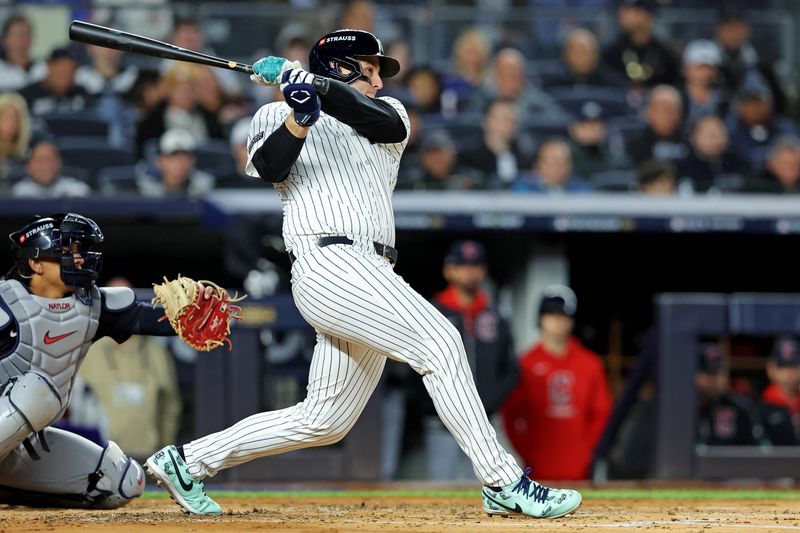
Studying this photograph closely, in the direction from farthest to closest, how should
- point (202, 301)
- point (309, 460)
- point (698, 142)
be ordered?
point (698, 142), point (309, 460), point (202, 301)

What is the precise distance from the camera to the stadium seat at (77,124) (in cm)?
852

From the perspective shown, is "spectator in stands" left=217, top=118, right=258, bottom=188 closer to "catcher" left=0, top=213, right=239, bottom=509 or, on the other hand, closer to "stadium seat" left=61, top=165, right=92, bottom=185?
"stadium seat" left=61, top=165, right=92, bottom=185

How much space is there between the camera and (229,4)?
9.31 meters

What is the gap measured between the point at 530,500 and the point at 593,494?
6.60 feet

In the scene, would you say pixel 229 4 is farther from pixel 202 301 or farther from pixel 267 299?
pixel 202 301

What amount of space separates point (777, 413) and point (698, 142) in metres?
2.52

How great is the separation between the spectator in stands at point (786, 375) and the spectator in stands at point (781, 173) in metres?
1.75

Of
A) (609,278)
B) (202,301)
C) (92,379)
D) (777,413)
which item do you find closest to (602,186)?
(609,278)

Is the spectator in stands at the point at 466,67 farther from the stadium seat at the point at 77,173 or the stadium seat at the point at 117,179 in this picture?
the stadium seat at the point at 77,173

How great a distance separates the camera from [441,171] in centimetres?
827

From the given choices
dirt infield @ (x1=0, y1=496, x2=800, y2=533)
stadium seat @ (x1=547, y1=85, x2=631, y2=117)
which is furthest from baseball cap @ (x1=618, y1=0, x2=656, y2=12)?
dirt infield @ (x1=0, y1=496, x2=800, y2=533)

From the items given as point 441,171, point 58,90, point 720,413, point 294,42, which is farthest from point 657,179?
point 58,90

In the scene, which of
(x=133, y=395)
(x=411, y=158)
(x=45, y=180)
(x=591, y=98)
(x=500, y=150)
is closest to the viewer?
(x=133, y=395)

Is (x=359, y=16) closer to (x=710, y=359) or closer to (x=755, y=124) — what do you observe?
(x=755, y=124)
